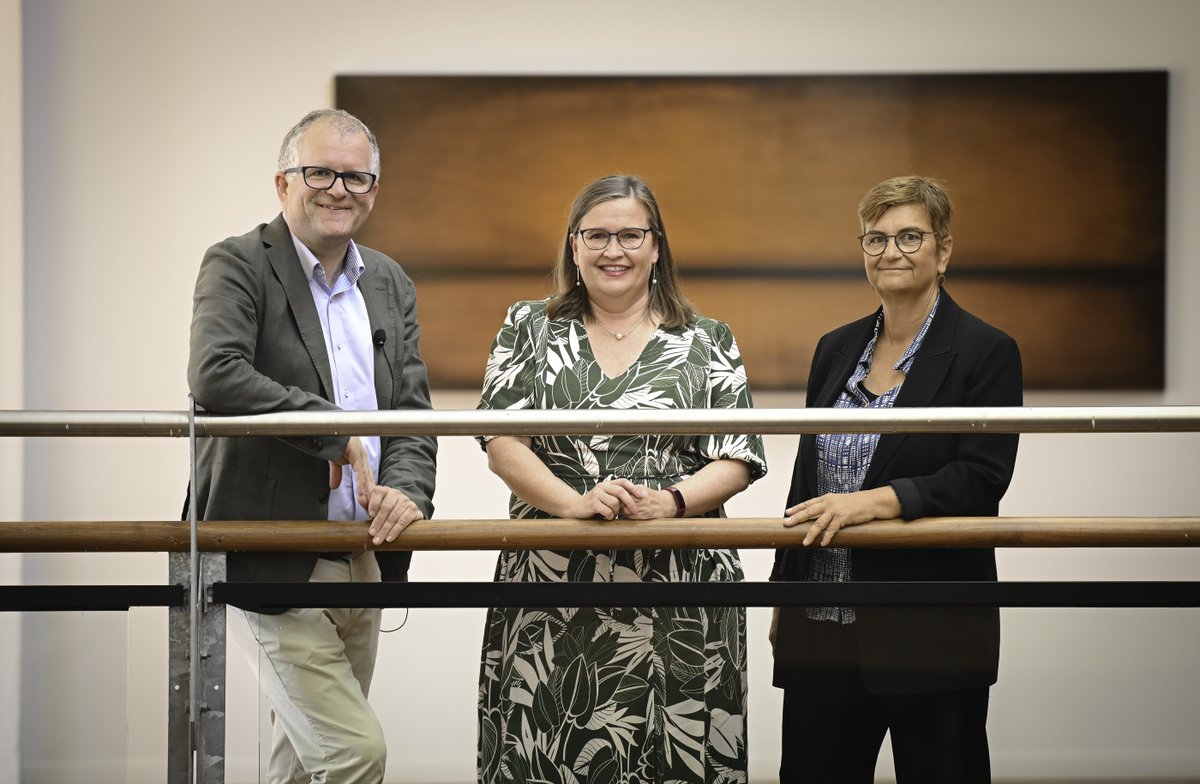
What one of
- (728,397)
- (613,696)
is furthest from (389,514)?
(728,397)

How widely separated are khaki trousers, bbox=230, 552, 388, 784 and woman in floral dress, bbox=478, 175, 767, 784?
221mm

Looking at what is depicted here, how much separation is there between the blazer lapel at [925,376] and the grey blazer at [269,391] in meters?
0.89

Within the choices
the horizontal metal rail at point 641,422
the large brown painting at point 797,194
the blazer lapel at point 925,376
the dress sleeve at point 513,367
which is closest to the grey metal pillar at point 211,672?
the horizontal metal rail at point 641,422

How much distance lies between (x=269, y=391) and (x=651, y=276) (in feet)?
2.99

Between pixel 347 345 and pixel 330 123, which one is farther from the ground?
pixel 330 123

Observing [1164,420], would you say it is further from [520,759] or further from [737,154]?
[737,154]

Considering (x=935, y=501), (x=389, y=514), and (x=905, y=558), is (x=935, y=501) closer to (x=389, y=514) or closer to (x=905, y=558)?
(x=905, y=558)

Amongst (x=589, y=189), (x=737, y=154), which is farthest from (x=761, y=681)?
(x=737, y=154)

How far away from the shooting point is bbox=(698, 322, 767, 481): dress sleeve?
7.98ft

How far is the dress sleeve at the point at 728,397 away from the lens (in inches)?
95.8

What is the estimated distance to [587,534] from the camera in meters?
2.07

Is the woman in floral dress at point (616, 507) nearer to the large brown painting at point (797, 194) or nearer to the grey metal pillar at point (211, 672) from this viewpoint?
the grey metal pillar at point (211, 672)

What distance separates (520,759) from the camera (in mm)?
2201

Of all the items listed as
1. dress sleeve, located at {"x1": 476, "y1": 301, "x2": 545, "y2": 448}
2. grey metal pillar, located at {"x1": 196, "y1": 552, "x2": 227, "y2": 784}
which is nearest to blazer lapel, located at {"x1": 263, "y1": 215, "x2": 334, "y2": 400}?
dress sleeve, located at {"x1": 476, "y1": 301, "x2": 545, "y2": 448}
